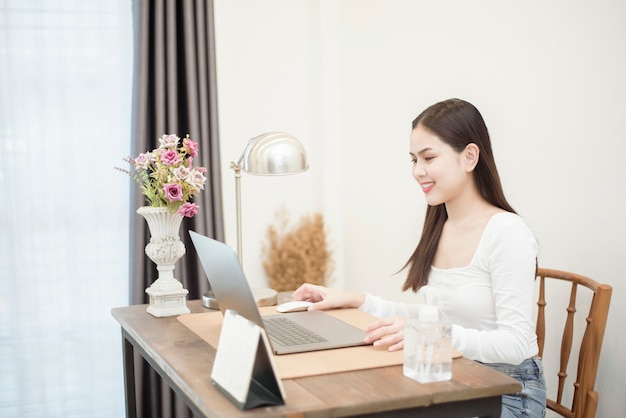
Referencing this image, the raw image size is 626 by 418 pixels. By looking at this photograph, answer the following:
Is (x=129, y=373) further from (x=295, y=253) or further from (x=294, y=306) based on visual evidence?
(x=295, y=253)

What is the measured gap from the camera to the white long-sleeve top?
64.0 inches

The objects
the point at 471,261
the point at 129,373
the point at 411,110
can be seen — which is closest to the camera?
the point at 471,261

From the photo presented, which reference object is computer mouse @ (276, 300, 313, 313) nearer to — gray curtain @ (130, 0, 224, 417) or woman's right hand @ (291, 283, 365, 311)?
woman's right hand @ (291, 283, 365, 311)

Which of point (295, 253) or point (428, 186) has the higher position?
point (428, 186)

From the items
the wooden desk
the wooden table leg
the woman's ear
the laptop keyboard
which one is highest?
the woman's ear

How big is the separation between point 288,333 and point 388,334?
0.82 ft

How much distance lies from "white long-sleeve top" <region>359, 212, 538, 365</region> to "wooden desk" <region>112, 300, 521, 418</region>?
0.19 metres

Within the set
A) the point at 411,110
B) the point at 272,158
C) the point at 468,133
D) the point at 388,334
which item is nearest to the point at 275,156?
the point at 272,158

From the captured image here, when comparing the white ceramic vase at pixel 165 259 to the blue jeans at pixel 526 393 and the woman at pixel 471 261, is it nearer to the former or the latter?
the woman at pixel 471 261

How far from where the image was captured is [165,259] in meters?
2.00

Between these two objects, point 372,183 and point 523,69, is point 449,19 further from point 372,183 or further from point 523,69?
point 372,183

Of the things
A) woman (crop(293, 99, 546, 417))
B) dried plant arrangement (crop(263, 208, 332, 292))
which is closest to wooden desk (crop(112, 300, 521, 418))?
woman (crop(293, 99, 546, 417))

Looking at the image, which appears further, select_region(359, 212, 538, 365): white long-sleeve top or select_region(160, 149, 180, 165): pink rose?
select_region(160, 149, 180, 165): pink rose

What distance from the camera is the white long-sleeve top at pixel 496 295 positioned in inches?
64.0
